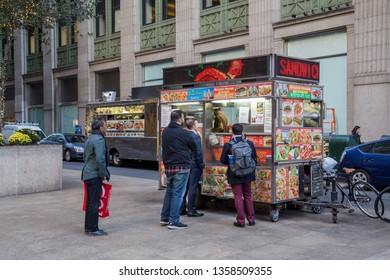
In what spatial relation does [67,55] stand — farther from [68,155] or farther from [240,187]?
[240,187]

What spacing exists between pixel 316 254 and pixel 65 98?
3154 centimetres

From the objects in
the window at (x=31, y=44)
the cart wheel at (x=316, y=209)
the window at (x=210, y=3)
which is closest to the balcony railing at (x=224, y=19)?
the window at (x=210, y=3)

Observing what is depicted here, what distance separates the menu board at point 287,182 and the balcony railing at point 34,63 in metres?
32.1

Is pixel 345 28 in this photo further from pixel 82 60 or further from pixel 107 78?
pixel 82 60

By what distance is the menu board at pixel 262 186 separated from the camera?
872 cm

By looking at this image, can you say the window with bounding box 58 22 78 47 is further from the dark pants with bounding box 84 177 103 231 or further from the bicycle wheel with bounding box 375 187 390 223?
the bicycle wheel with bounding box 375 187 390 223

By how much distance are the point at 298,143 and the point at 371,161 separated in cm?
495

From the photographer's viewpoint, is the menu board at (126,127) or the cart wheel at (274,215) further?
the menu board at (126,127)

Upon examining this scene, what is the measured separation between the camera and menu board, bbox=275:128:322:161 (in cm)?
878

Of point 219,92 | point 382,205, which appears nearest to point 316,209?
point 382,205

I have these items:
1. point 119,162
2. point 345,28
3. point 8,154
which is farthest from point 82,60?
point 8,154

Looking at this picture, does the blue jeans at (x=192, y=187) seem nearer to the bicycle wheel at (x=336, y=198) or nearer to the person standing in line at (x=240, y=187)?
the person standing in line at (x=240, y=187)

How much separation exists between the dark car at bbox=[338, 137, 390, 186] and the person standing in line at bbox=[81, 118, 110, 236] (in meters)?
7.71

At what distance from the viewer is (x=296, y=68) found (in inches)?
357
